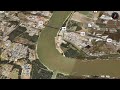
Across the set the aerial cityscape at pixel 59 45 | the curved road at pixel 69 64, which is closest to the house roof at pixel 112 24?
the aerial cityscape at pixel 59 45

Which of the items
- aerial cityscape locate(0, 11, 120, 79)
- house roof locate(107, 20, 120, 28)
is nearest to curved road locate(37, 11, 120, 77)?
aerial cityscape locate(0, 11, 120, 79)

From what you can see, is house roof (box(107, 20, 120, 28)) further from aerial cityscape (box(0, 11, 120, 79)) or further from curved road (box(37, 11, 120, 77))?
curved road (box(37, 11, 120, 77))

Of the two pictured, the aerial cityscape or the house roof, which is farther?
the house roof

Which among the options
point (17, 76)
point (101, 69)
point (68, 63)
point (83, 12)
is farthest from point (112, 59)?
point (17, 76)

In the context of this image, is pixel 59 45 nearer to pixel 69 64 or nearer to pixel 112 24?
pixel 69 64

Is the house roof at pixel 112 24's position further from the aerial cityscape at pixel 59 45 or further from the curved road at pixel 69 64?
the curved road at pixel 69 64

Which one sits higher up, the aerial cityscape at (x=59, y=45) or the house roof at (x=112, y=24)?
the house roof at (x=112, y=24)

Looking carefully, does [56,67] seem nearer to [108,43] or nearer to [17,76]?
[17,76]
